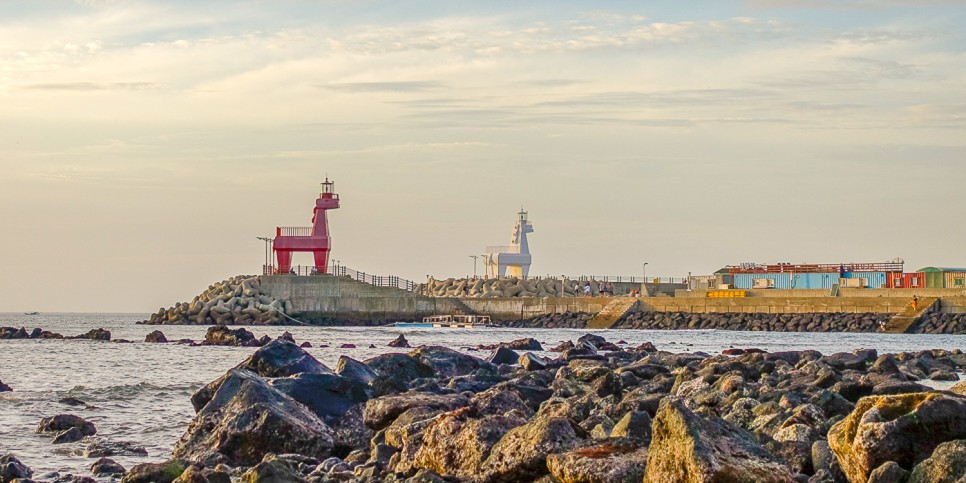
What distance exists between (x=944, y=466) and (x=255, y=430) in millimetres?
5892

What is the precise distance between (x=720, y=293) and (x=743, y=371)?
149 feet

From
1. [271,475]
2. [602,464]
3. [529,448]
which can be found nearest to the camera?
[602,464]

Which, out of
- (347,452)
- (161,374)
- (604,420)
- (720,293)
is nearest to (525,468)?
(604,420)

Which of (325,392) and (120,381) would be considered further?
(120,381)

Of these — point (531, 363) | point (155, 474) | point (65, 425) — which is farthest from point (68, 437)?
point (531, 363)

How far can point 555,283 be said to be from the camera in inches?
2872

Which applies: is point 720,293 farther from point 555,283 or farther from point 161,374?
point 161,374

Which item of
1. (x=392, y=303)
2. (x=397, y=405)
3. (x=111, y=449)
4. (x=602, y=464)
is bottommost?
(x=111, y=449)

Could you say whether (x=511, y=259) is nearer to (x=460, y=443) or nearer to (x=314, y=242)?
(x=314, y=242)

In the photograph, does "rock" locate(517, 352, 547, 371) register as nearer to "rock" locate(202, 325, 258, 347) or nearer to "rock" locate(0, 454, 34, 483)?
"rock" locate(0, 454, 34, 483)

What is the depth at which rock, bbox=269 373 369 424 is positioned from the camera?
468 inches

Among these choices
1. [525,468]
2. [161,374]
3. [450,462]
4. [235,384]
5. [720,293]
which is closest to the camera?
[525,468]

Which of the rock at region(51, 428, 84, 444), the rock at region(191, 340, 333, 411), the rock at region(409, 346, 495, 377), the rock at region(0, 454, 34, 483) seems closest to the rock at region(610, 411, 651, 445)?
the rock at region(0, 454, 34, 483)

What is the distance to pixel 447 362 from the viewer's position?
17.7 m
